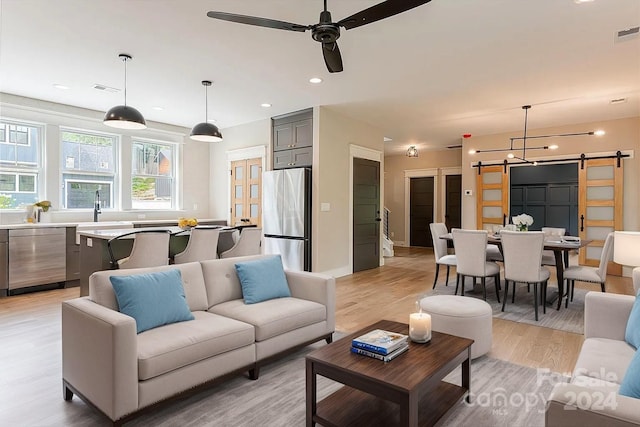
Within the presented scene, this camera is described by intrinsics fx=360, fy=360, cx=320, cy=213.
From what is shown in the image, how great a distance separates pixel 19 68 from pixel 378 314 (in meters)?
5.15

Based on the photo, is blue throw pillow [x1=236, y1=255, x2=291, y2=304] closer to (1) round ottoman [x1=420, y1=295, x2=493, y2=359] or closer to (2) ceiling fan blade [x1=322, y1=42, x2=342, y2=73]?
(1) round ottoman [x1=420, y1=295, x2=493, y2=359]

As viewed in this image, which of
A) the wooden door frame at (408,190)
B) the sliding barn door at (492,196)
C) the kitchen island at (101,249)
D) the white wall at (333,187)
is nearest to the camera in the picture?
the kitchen island at (101,249)

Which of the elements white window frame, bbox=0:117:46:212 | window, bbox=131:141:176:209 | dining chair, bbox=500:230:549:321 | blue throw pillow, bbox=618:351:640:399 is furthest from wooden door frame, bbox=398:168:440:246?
blue throw pillow, bbox=618:351:640:399

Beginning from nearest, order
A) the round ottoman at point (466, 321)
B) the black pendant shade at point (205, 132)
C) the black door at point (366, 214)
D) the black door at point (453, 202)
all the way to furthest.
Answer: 1. the round ottoman at point (466, 321)
2. the black pendant shade at point (205, 132)
3. the black door at point (366, 214)
4. the black door at point (453, 202)

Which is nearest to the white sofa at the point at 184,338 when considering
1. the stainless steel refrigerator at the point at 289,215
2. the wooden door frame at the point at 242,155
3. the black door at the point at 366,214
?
the stainless steel refrigerator at the point at 289,215

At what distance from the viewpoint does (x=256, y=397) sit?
231 cm

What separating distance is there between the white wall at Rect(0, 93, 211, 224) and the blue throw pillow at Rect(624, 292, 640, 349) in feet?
23.0

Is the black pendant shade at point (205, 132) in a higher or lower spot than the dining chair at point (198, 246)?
higher

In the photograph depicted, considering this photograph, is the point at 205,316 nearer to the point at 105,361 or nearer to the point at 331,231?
the point at 105,361

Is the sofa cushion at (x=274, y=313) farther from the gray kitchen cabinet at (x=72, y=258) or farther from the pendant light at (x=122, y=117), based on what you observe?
the gray kitchen cabinet at (x=72, y=258)

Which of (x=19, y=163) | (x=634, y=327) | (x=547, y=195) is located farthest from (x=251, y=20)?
(x=547, y=195)

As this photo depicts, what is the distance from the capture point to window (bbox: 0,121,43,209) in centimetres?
538

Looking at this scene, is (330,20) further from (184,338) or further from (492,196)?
(492,196)

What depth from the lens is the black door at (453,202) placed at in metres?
9.98
